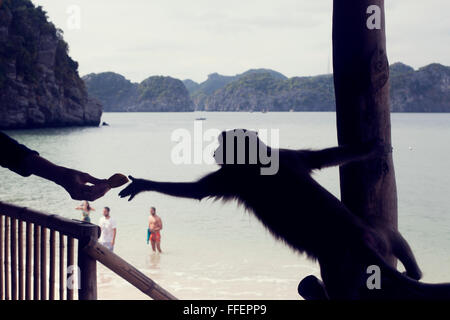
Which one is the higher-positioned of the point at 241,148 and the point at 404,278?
the point at 241,148

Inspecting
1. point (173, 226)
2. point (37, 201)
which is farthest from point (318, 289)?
point (37, 201)

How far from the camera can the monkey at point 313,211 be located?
1.90 metres

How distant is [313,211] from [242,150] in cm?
47

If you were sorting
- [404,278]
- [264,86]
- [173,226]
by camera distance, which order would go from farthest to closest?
[264,86]
[173,226]
[404,278]

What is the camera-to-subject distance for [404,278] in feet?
6.04

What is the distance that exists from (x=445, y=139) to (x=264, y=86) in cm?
4990

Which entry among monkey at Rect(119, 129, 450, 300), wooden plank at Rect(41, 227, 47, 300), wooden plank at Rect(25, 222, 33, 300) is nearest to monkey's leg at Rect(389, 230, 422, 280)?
monkey at Rect(119, 129, 450, 300)

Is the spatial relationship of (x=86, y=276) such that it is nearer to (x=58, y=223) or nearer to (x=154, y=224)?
(x=58, y=223)

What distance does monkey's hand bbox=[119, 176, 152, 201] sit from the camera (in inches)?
88.2

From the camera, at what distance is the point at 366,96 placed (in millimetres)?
2197

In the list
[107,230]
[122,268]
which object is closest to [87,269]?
[122,268]

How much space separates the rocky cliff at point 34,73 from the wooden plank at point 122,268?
53.8 m

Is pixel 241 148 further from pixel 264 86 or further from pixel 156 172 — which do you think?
pixel 264 86

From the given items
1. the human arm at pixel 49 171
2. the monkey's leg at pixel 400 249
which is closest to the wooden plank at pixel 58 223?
the human arm at pixel 49 171
